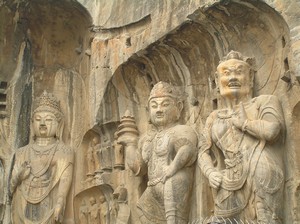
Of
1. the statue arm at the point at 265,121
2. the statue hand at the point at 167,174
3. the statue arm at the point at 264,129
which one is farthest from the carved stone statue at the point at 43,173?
the statue arm at the point at 264,129

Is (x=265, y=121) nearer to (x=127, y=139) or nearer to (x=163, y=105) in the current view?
(x=163, y=105)

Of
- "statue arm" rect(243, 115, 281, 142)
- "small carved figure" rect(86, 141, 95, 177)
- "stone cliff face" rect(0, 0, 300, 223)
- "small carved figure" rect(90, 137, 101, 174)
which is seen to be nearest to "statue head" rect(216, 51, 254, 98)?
"stone cliff face" rect(0, 0, 300, 223)

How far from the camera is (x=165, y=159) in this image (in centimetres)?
1062

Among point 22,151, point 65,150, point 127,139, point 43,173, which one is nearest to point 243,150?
point 127,139

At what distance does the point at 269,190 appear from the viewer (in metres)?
9.73

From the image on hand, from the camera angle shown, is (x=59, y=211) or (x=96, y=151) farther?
(x=96, y=151)

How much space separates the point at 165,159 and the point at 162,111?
0.63 m

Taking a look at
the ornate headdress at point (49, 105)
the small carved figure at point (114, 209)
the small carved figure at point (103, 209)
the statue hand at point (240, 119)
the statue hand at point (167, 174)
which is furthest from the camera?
the ornate headdress at point (49, 105)

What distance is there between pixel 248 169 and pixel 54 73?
356cm

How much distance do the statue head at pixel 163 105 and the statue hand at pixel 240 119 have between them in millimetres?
963

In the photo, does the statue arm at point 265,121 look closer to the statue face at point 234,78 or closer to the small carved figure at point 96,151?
the statue face at point 234,78

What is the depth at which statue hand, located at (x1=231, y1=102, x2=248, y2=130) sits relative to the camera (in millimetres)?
10156

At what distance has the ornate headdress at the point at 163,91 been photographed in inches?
433

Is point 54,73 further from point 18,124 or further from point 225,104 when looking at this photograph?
point 225,104
